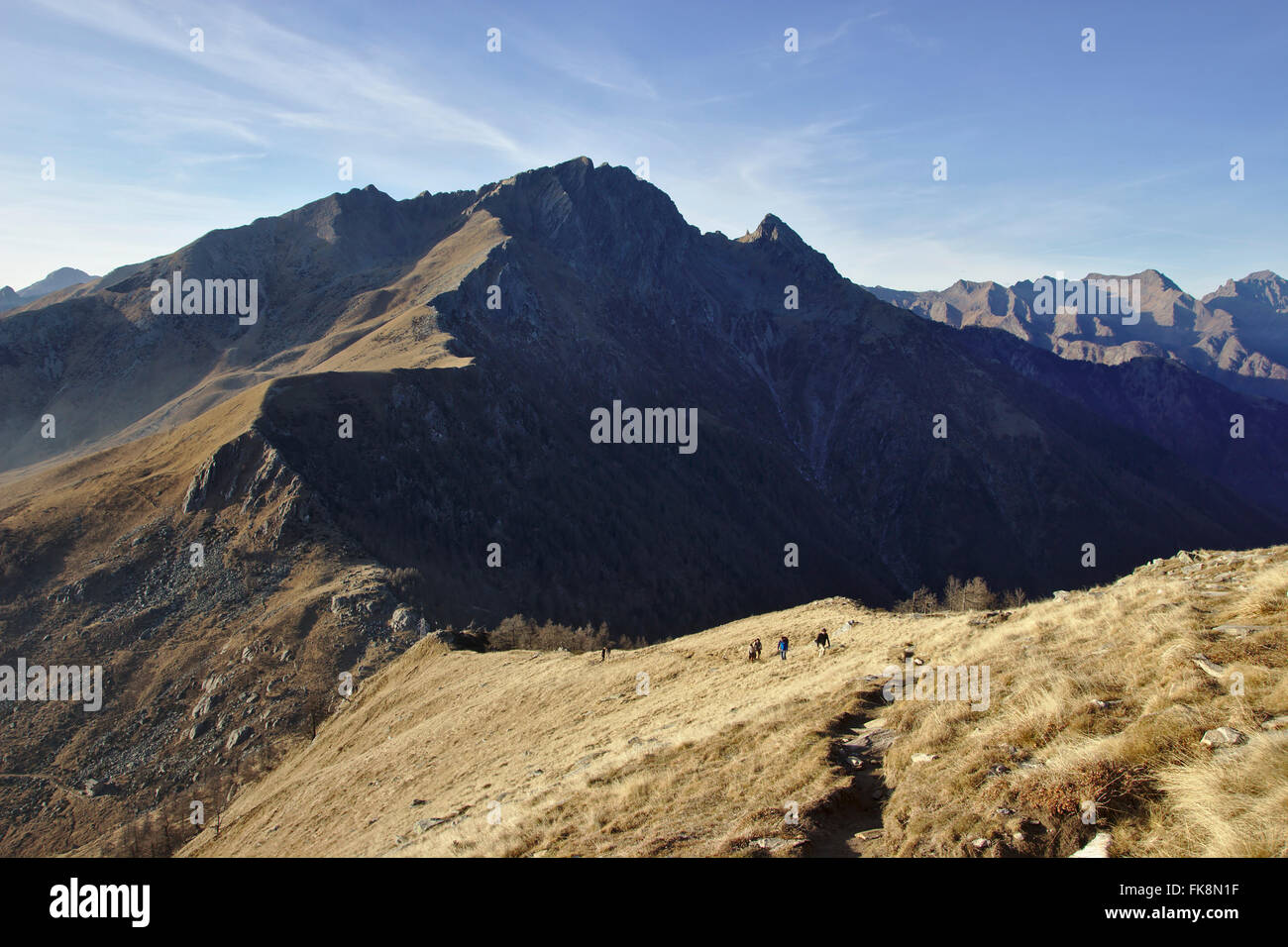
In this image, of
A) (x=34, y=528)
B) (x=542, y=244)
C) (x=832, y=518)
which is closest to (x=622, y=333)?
(x=542, y=244)

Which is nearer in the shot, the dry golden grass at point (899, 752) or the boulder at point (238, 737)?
the dry golden grass at point (899, 752)

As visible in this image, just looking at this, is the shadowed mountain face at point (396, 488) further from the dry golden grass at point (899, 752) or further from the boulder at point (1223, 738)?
the boulder at point (1223, 738)

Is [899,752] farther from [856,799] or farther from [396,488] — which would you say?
[396,488]

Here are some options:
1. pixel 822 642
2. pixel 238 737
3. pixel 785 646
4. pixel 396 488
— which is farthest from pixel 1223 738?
pixel 396 488

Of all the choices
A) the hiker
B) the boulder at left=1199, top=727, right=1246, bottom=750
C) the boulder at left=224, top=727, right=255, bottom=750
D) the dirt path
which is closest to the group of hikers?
the hiker

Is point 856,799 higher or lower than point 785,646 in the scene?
higher

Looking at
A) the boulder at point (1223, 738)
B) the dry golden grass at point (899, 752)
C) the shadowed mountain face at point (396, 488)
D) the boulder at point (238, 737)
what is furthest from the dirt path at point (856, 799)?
the boulder at point (238, 737)
